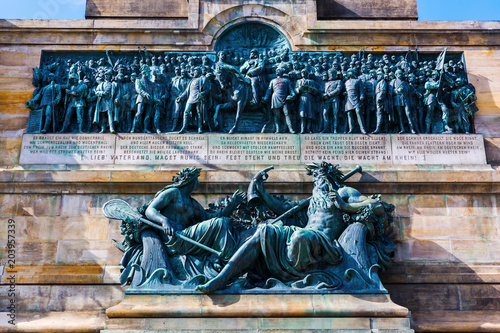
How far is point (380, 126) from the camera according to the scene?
49.7 ft

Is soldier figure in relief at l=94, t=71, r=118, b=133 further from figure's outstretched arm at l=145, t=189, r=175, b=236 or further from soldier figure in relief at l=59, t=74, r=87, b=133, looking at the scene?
figure's outstretched arm at l=145, t=189, r=175, b=236

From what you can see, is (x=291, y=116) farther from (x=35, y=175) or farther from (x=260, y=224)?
(x=35, y=175)

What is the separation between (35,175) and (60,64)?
3.06m

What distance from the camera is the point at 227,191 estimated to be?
1434 cm

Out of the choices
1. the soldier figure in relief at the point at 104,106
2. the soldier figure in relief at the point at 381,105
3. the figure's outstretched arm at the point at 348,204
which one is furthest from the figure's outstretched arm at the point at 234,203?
the soldier figure in relief at the point at 381,105

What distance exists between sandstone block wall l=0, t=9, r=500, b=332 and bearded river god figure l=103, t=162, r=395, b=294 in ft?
2.83

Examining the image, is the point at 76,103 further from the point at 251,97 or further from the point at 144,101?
the point at 251,97

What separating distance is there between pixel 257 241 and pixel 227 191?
7.65ft

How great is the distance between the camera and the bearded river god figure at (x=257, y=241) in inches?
479

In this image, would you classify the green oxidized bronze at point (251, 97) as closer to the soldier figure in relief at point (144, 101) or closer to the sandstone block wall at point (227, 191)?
the soldier figure in relief at point (144, 101)

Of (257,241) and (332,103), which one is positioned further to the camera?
(332,103)

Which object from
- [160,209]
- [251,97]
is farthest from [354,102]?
[160,209]

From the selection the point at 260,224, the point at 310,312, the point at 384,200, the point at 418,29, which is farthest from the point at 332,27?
the point at 310,312

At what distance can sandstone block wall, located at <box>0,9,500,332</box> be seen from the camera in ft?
44.2
